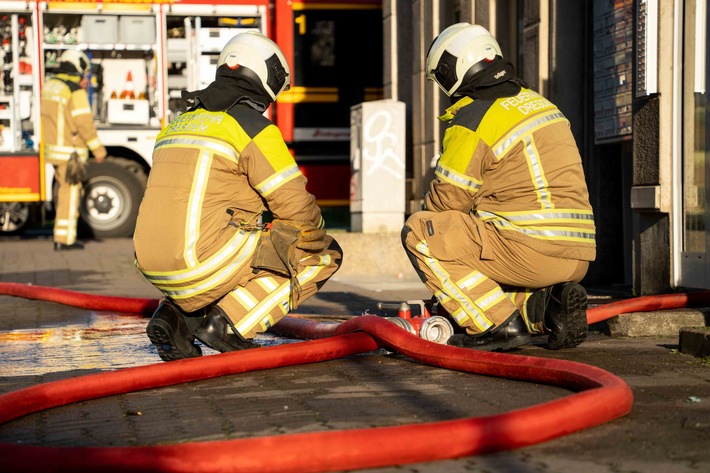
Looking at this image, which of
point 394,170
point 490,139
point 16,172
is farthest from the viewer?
point 16,172

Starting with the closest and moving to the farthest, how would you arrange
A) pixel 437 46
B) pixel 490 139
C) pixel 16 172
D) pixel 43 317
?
pixel 490 139, pixel 437 46, pixel 43 317, pixel 16 172

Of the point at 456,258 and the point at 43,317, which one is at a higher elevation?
the point at 456,258

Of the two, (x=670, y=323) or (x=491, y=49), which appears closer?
(x=491, y=49)

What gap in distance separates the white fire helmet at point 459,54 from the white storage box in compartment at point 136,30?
11.3 metres

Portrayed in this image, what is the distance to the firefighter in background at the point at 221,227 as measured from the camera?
230 inches

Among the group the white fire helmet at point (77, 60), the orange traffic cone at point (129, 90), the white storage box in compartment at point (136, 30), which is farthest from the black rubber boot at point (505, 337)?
the white storage box in compartment at point (136, 30)

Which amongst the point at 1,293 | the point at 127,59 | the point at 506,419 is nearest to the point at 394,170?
the point at 1,293

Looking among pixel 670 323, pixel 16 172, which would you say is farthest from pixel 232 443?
pixel 16 172

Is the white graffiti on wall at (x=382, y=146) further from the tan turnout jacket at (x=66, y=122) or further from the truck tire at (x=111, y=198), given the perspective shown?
the truck tire at (x=111, y=198)

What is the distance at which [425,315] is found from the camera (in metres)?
6.52

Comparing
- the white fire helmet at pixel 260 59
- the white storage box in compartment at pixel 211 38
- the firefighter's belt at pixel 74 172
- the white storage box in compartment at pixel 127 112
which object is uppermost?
the white storage box in compartment at pixel 211 38

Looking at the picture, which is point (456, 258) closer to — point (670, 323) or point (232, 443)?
point (670, 323)

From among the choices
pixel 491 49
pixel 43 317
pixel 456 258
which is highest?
pixel 491 49

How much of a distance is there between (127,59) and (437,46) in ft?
37.7
